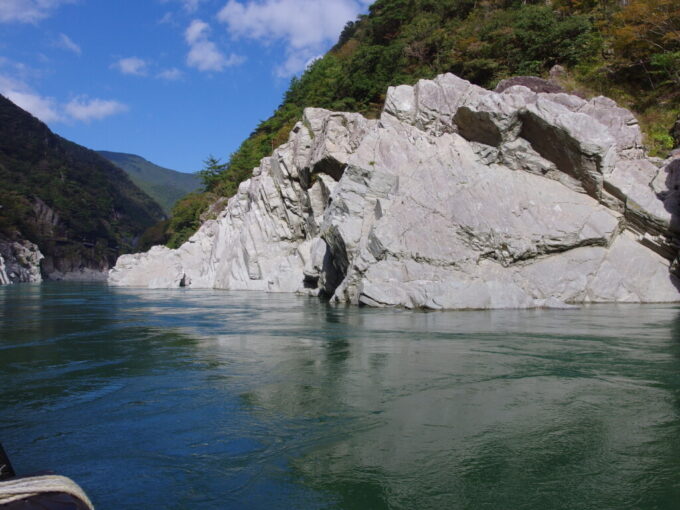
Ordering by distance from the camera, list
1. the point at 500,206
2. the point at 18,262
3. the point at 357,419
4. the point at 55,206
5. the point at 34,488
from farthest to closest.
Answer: the point at 55,206, the point at 18,262, the point at 500,206, the point at 357,419, the point at 34,488

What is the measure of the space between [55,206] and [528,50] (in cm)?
10312

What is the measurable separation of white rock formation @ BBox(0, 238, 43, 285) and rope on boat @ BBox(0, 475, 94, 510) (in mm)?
72446

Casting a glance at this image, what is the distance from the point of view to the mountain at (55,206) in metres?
87.6

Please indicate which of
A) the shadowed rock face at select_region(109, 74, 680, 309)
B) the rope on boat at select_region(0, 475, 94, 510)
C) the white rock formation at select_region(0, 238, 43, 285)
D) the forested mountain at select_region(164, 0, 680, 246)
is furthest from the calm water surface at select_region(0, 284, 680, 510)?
the white rock formation at select_region(0, 238, 43, 285)

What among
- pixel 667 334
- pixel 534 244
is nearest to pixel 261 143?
pixel 534 244

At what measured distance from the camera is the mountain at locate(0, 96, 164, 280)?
87575 mm

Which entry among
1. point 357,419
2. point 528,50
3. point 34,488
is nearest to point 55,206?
point 528,50

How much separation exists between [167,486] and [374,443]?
5.90 ft

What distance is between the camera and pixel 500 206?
18719mm

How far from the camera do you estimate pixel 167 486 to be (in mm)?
3871

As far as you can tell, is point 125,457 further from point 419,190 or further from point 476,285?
point 419,190

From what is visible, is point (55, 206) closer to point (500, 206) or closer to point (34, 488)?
point (500, 206)

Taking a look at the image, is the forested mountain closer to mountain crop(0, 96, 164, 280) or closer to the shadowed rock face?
the shadowed rock face

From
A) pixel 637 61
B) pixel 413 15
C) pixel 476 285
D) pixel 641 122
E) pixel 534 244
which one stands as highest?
pixel 413 15
